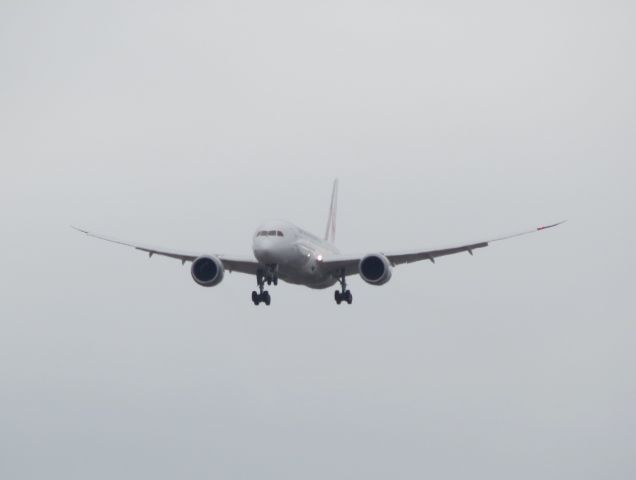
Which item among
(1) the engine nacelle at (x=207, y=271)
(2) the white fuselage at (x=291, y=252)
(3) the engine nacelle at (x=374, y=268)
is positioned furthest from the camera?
(1) the engine nacelle at (x=207, y=271)

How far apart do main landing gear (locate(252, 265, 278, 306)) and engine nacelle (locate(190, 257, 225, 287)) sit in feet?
6.71

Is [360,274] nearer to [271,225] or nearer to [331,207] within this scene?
[271,225]

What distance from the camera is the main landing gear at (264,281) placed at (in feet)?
216

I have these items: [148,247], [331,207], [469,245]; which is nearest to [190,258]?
[148,247]

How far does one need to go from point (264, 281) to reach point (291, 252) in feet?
14.2

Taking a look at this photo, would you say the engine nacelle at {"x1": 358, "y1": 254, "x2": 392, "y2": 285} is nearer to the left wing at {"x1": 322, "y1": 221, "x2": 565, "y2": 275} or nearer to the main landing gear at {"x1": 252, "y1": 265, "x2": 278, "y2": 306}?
the left wing at {"x1": 322, "y1": 221, "x2": 565, "y2": 275}

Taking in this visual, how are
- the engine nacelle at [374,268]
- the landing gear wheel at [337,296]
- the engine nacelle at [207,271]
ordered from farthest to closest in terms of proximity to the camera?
the landing gear wheel at [337,296]
the engine nacelle at [207,271]
the engine nacelle at [374,268]

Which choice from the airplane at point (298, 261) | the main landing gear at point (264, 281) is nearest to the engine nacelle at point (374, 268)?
the airplane at point (298, 261)

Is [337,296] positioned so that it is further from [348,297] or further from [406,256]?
[406,256]

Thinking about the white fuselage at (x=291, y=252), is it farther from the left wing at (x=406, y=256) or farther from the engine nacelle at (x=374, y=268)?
the engine nacelle at (x=374, y=268)

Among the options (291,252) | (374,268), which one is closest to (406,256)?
(374,268)

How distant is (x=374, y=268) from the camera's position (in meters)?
66.9

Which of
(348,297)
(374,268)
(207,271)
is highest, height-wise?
(348,297)

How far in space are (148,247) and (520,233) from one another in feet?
68.0
